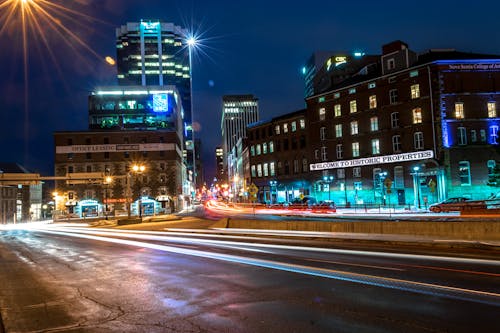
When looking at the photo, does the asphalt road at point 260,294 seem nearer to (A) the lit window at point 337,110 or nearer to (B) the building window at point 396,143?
(B) the building window at point 396,143

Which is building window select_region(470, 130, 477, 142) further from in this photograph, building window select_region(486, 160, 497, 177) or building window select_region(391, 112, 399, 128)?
building window select_region(391, 112, 399, 128)

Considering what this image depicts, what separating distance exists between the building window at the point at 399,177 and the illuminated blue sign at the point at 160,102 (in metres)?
69.4

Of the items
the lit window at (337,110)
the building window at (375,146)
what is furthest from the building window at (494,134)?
the lit window at (337,110)

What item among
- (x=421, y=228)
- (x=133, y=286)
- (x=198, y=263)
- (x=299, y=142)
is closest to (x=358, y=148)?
(x=299, y=142)

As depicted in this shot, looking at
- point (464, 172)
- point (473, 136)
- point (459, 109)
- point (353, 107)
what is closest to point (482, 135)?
point (473, 136)

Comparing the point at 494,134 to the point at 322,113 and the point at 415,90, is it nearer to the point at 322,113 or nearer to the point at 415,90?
the point at 415,90

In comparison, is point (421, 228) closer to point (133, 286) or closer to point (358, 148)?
point (133, 286)

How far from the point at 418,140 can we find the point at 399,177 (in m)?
5.28

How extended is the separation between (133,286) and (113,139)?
79.9 meters

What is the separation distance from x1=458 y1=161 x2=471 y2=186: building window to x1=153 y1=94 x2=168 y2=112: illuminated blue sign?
254ft

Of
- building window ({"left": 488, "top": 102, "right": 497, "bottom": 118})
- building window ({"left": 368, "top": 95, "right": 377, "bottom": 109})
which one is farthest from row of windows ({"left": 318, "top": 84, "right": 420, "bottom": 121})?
building window ({"left": 488, "top": 102, "right": 497, "bottom": 118})

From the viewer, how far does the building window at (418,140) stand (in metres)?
53.9

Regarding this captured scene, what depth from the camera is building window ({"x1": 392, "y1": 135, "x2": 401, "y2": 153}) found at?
186 feet

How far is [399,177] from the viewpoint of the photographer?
56.0 metres
